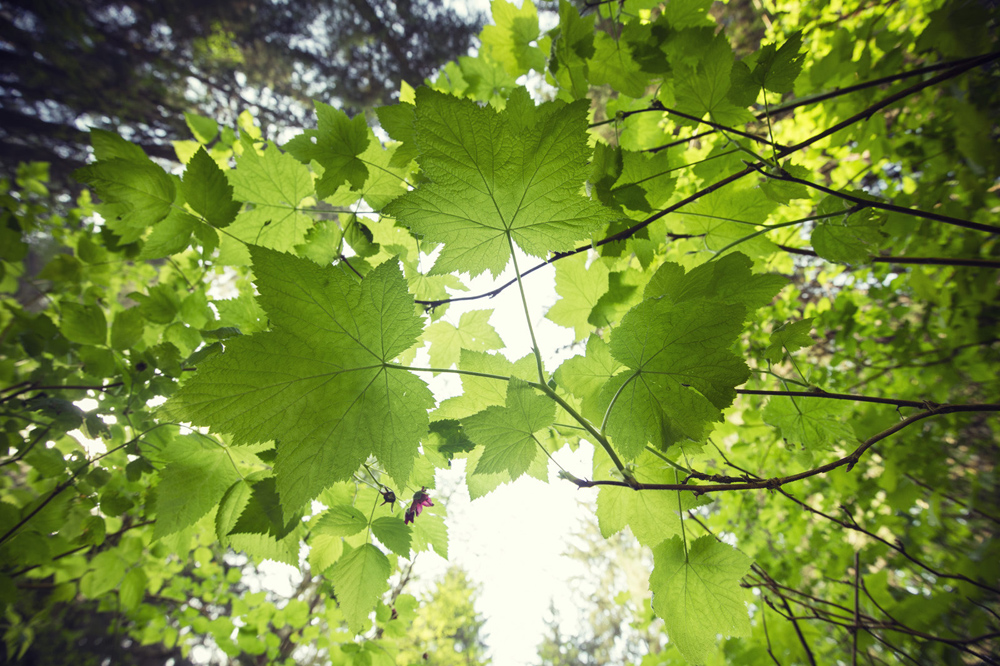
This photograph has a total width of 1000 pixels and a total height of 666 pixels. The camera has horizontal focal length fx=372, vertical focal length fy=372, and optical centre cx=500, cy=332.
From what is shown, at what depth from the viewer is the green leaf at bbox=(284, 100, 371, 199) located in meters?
1.00

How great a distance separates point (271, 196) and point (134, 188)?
297mm

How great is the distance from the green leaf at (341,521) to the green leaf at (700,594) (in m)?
0.71

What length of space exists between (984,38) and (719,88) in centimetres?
79

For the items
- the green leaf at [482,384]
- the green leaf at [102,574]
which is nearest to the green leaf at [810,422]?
the green leaf at [482,384]

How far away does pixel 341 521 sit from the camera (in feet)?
3.01

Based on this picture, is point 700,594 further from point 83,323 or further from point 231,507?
point 83,323

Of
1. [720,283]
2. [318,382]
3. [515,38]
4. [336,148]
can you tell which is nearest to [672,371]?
[720,283]

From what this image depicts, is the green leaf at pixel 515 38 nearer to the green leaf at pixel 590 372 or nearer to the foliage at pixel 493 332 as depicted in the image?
the foliage at pixel 493 332

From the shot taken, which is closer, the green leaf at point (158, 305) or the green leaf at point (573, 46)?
the green leaf at point (573, 46)

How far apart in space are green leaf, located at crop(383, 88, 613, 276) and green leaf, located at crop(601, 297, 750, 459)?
0.21 meters

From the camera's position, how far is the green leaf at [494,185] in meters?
0.60

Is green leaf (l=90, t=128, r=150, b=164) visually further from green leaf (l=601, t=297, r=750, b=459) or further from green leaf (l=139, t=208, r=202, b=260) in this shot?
green leaf (l=601, t=297, r=750, b=459)

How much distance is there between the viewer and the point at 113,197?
91 centimetres

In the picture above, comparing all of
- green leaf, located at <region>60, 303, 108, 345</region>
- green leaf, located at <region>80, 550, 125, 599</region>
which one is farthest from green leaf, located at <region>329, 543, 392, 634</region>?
green leaf, located at <region>80, 550, 125, 599</region>
